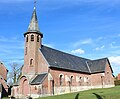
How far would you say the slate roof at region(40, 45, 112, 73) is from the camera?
38.3 metres

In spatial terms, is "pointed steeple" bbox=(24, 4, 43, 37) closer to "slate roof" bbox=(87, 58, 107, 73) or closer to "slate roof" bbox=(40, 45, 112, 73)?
"slate roof" bbox=(40, 45, 112, 73)

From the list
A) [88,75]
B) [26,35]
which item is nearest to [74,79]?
[88,75]

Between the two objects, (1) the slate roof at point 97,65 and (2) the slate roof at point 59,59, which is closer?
(2) the slate roof at point 59,59

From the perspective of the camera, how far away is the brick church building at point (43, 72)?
111 feet

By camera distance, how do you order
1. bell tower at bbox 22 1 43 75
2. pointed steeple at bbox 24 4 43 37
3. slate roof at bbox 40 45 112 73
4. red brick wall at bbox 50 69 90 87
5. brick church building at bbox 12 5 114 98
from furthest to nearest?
pointed steeple at bbox 24 4 43 37 → slate roof at bbox 40 45 112 73 → bell tower at bbox 22 1 43 75 → red brick wall at bbox 50 69 90 87 → brick church building at bbox 12 5 114 98

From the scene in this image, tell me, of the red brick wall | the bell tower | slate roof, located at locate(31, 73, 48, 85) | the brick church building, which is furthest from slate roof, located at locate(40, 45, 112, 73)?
slate roof, located at locate(31, 73, 48, 85)

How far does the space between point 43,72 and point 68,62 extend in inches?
374

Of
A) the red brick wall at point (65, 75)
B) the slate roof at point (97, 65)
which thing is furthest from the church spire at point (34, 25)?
the slate roof at point (97, 65)

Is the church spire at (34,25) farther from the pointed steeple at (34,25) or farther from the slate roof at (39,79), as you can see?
the slate roof at (39,79)

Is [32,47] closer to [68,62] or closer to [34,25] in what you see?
[34,25]

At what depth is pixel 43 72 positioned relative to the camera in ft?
117

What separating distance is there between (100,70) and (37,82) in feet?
66.7

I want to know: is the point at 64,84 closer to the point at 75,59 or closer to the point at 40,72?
the point at 40,72

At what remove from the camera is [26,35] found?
3884 centimetres
